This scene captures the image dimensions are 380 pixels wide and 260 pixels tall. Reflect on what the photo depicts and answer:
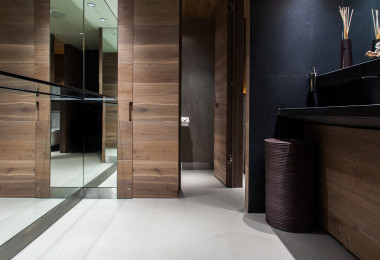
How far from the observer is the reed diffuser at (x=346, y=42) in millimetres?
2014

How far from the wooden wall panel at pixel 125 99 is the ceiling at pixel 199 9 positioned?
3.82 ft

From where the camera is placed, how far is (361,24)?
2.22 meters

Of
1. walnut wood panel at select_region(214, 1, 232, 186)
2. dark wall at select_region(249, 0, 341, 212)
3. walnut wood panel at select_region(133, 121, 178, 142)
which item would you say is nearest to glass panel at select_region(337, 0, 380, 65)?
dark wall at select_region(249, 0, 341, 212)

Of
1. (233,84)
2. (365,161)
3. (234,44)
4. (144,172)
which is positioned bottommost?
(144,172)

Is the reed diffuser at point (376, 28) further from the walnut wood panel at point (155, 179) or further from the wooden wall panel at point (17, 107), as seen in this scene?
the wooden wall panel at point (17, 107)

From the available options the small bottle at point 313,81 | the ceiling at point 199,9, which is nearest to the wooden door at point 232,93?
the ceiling at point 199,9

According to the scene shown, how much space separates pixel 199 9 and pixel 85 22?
1.72 metres

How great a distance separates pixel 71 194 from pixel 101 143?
23.8 inches

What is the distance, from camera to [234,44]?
127 inches

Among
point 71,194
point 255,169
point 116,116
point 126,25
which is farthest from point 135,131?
point 255,169

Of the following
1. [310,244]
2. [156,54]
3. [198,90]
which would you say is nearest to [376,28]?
[310,244]

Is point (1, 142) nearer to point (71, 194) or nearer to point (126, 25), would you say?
point (71, 194)

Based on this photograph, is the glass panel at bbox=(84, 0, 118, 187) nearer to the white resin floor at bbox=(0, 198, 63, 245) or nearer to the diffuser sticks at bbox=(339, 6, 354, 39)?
the white resin floor at bbox=(0, 198, 63, 245)

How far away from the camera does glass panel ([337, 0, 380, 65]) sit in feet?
7.20
